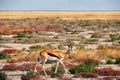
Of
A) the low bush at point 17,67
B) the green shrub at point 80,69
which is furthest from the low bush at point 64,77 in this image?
the low bush at point 17,67

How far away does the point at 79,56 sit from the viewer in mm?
26531

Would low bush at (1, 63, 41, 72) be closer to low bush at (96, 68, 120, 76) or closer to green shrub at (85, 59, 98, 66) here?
green shrub at (85, 59, 98, 66)

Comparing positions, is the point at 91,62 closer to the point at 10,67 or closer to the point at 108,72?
the point at 108,72

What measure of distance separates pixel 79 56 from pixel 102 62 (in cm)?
188

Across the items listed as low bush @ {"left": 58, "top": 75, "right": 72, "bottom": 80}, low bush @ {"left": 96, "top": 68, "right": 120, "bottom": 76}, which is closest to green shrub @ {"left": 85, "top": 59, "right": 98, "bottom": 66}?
low bush @ {"left": 96, "top": 68, "right": 120, "bottom": 76}

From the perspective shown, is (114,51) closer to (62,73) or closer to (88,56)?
(88,56)

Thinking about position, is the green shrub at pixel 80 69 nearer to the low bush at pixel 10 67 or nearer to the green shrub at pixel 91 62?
the green shrub at pixel 91 62

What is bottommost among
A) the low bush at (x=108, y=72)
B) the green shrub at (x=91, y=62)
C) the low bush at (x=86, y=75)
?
the green shrub at (x=91, y=62)

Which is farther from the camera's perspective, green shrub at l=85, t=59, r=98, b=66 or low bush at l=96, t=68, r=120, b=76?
green shrub at l=85, t=59, r=98, b=66

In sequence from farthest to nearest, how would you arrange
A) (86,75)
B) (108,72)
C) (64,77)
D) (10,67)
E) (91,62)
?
(91,62) < (10,67) < (108,72) < (86,75) < (64,77)

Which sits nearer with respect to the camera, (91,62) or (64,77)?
(64,77)

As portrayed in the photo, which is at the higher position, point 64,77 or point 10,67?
point 64,77

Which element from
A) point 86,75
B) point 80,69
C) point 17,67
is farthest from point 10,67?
point 86,75

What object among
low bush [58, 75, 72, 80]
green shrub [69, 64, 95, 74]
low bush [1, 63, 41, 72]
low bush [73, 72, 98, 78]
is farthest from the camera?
low bush [1, 63, 41, 72]
